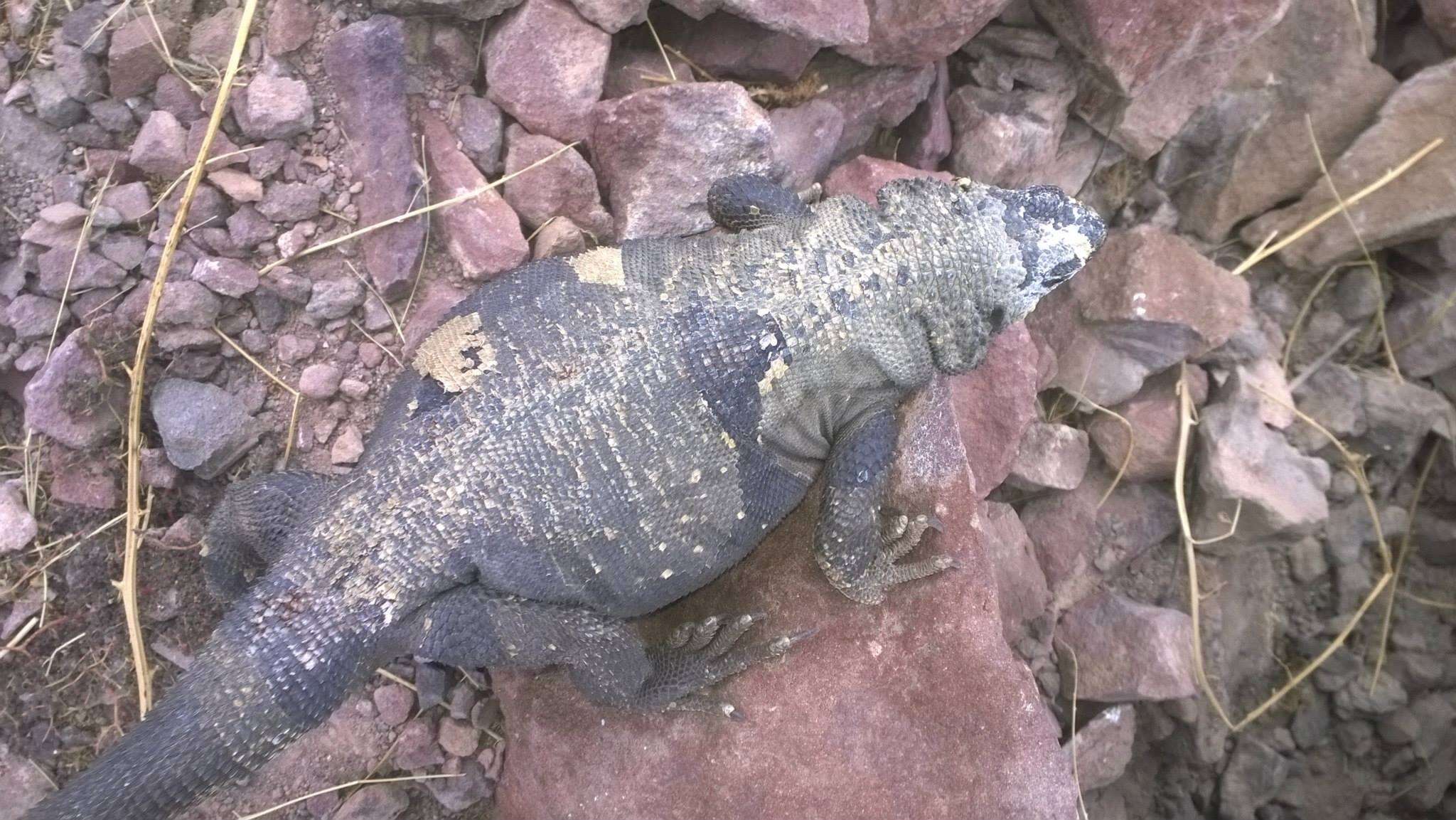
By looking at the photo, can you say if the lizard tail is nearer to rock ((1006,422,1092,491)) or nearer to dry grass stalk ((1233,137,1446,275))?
rock ((1006,422,1092,491))

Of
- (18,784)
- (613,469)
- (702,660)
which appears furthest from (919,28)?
(18,784)

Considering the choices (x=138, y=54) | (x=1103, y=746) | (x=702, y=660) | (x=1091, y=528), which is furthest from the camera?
(x=1091, y=528)

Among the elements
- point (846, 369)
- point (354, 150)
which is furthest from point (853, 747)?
point (354, 150)

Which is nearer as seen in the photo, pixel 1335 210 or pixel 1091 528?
pixel 1091 528

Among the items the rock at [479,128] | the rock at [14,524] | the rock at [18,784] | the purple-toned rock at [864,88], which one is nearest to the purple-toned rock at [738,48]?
the purple-toned rock at [864,88]

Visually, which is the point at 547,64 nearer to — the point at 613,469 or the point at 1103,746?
the point at 613,469

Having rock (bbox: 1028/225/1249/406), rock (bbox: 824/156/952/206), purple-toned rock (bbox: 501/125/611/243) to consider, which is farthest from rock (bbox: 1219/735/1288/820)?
purple-toned rock (bbox: 501/125/611/243)
